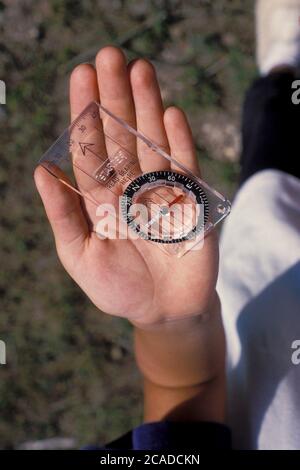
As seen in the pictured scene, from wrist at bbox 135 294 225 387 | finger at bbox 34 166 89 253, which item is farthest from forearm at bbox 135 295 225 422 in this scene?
finger at bbox 34 166 89 253

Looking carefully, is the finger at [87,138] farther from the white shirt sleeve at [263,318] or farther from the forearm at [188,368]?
the white shirt sleeve at [263,318]

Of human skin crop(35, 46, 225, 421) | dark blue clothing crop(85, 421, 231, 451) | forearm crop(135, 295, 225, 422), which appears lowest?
dark blue clothing crop(85, 421, 231, 451)

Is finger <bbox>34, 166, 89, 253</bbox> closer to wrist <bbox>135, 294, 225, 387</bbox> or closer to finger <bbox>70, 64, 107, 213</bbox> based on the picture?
finger <bbox>70, 64, 107, 213</bbox>

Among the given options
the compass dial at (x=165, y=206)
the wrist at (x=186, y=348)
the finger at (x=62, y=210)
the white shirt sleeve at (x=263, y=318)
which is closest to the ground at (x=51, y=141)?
the white shirt sleeve at (x=263, y=318)

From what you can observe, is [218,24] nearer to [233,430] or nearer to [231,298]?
[231,298]

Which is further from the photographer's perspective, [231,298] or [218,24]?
[218,24]

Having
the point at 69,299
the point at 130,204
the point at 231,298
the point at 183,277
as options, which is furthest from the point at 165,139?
the point at 69,299

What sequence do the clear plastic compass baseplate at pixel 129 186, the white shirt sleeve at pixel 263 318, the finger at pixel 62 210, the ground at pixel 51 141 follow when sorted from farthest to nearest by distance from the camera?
1. the ground at pixel 51 141
2. the white shirt sleeve at pixel 263 318
3. the clear plastic compass baseplate at pixel 129 186
4. the finger at pixel 62 210

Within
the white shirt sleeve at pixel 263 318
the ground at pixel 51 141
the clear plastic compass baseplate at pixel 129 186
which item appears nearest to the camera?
the clear plastic compass baseplate at pixel 129 186
